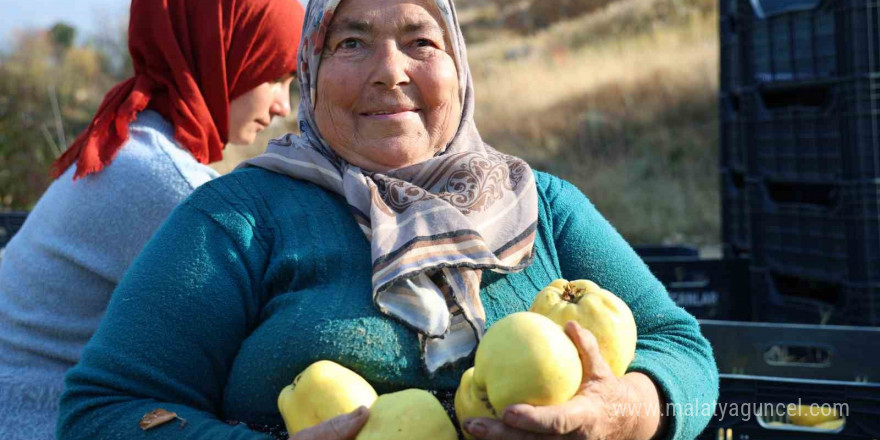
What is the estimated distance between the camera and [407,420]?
1.50 m

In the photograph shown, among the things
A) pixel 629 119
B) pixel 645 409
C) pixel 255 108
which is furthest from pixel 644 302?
Result: pixel 629 119

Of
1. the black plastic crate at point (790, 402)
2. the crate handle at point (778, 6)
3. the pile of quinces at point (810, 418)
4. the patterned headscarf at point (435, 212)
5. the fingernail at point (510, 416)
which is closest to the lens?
the fingernail at point (510, 416)

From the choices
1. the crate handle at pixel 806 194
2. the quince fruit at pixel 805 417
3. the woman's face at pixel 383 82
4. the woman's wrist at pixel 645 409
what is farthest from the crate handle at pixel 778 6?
the woman's wrist at pixel 645 409

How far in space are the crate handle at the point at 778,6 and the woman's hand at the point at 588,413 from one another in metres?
2.85

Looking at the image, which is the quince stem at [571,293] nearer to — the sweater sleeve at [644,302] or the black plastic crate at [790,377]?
the sweater sleeve at [644,302]

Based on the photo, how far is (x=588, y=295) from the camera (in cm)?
166

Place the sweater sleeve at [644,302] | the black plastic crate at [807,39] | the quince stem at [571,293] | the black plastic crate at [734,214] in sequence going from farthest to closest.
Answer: the black plastic crate at [734,214], the black plastic crate at [807,39], the sweater sleeve at [644,302], the quince stem at [571,293]

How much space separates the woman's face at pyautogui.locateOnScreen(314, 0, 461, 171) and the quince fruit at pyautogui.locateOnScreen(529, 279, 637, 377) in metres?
0.60

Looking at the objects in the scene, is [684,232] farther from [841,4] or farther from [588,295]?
[588,295]

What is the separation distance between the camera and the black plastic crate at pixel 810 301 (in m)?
3.74

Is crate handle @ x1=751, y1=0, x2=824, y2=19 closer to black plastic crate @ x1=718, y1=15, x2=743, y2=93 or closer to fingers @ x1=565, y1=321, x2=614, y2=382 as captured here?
black plastic crate @ x1=718, y1=15, x2=743, y2=93

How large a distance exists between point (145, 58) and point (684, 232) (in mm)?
8526

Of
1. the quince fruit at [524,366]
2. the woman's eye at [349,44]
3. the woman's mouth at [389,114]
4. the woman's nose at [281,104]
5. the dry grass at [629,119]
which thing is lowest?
the dry grass at [629,119]

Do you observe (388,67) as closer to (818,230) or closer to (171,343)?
(171,343)
